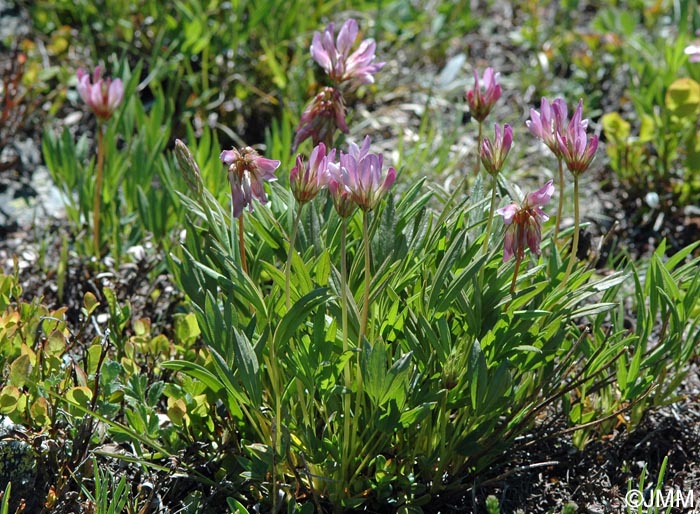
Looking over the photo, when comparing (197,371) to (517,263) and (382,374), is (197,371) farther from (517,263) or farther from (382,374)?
(517,263)

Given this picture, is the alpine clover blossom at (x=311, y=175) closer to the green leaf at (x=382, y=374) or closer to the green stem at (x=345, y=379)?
the green stem at (x=345, y=379)

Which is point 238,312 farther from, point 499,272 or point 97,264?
point 97,264

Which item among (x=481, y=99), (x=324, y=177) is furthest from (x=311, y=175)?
(x=481, y=99)

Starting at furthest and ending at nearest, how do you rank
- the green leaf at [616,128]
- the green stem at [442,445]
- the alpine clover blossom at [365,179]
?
1. the green leaf at [616,128]
2. the green stem at [442,445]
3. the alpine clover blossom at [365,179]

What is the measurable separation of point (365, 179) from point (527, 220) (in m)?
0.37

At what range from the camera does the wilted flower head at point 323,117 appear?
2016 mm

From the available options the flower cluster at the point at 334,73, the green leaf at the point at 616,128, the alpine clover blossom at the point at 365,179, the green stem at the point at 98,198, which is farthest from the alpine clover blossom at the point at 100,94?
the green leaf at the point at 616,128

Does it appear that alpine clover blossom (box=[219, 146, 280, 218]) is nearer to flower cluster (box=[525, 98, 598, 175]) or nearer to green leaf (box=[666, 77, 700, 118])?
flower cluster (box=[525, 98, 598, 175])

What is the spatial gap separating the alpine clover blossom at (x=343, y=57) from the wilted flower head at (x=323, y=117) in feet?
0.14

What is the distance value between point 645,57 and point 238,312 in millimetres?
2497

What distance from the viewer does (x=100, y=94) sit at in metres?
2.51

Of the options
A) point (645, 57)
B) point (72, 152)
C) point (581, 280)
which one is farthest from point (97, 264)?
point (645, 57)

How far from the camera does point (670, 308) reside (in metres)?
2.02

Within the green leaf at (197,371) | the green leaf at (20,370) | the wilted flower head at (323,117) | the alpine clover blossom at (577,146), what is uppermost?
the alpine clover blossom at (577,146)
